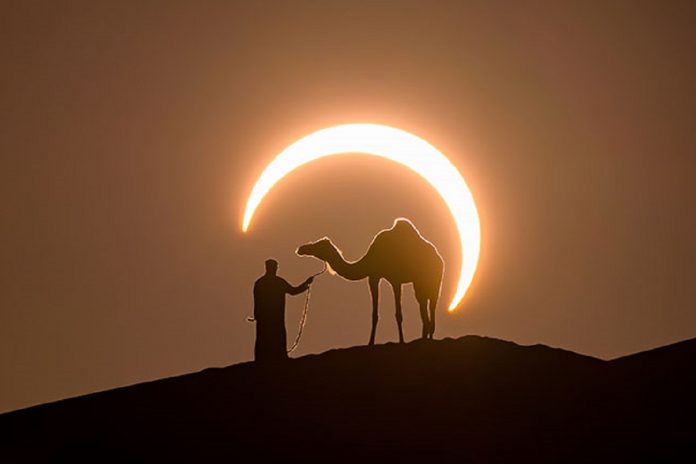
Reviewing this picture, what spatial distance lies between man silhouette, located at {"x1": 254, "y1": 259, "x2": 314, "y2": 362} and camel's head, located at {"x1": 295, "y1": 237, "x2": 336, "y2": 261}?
0.86m

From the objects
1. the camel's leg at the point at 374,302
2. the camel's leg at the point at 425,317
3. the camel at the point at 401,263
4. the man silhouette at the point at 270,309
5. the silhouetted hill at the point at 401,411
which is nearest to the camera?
the silhouetted hill at the point at 401,411

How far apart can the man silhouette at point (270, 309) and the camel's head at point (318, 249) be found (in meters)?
0.86

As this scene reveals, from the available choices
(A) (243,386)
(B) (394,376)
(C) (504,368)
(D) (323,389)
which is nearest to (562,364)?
(C) (504,368)

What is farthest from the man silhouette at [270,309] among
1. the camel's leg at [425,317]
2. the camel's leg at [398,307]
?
the camel's leg at [425,317]

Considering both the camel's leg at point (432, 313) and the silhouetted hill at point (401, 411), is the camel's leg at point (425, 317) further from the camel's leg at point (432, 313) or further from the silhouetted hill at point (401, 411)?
the silhouetted hill at point (401, 411)

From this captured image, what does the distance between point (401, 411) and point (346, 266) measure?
465 centimetres

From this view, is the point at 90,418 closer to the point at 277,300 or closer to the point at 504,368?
the point at 277,300

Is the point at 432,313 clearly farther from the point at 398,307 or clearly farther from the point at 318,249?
the point at 318,249

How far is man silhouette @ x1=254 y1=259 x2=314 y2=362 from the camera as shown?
72.6 feet

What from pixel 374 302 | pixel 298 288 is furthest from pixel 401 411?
pixel 298 288

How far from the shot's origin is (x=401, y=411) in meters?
18.7

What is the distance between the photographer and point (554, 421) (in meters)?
18.2

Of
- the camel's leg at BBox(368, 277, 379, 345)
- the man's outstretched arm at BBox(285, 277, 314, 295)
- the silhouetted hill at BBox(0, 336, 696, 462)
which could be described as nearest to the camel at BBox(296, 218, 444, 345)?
the camel's leg at BBox(368, 277, 379, 345)

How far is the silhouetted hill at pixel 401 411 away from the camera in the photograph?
17.8m
